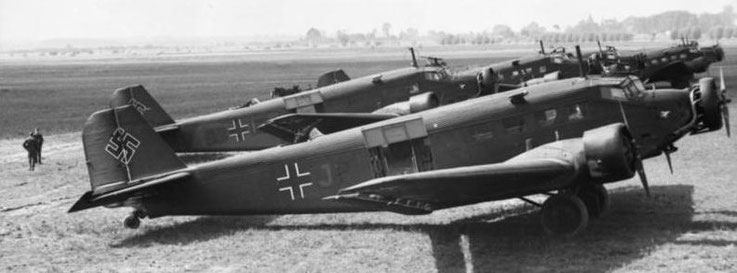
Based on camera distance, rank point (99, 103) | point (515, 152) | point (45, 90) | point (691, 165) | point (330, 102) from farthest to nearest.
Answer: point (45, 90)
point (99, 103)
point (330, 102)
point (691, 165)
point (515, 152)

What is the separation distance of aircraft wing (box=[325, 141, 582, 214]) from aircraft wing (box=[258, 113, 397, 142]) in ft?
23.9

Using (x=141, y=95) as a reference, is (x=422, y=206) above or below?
below

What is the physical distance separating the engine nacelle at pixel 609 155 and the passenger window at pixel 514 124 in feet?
6.11

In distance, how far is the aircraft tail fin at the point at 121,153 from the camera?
1395cm

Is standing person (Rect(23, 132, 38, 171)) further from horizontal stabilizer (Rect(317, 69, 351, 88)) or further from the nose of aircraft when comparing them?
the nose of aircraft

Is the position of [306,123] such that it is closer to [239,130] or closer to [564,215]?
[239,130]

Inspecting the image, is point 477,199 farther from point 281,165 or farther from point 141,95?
point 141,95

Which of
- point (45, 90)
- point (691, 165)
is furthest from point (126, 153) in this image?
point (45, 90)

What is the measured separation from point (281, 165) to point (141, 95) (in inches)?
478

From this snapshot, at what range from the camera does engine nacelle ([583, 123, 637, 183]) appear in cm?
1098

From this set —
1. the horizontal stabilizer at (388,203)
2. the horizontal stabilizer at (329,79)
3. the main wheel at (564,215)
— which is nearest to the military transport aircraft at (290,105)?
the horizontal stabilizer at (329,79)

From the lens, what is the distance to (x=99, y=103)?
156 ft

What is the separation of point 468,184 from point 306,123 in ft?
27.0

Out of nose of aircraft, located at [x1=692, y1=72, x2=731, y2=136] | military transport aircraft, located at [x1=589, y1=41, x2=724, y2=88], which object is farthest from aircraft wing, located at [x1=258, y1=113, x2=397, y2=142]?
military transport aircraft, located at [x1=589, y1=41, x2=724, y2=88]
